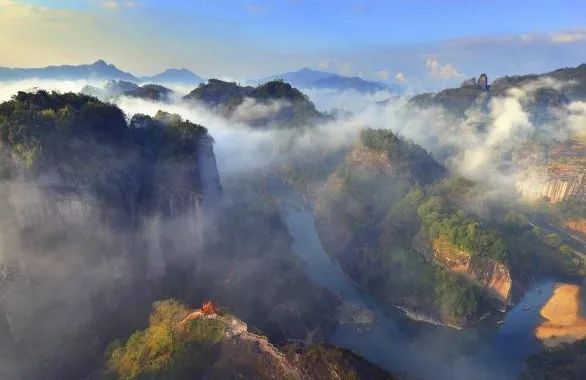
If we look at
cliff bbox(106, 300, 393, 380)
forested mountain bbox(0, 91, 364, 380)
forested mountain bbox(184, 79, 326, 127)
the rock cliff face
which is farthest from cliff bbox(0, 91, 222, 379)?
forested mountain bbox(184, 79, 326, 127)

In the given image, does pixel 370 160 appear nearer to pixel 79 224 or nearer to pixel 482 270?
pixel 482 270

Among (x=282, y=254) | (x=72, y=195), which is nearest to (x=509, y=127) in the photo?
(x=282, y=254)

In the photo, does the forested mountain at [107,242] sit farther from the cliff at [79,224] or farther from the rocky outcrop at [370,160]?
the rocky outcrop at [370,160]

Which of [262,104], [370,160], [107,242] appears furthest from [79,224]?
[262,104]

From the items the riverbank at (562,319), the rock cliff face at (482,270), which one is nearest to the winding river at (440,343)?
the riverbank at (562,319)

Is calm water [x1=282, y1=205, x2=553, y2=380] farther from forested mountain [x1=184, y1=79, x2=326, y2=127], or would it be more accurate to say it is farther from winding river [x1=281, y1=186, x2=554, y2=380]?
forested mountain [x1=184, y1=79, x2=326, y2=127]

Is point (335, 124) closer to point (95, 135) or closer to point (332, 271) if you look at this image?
point (332, 271)
